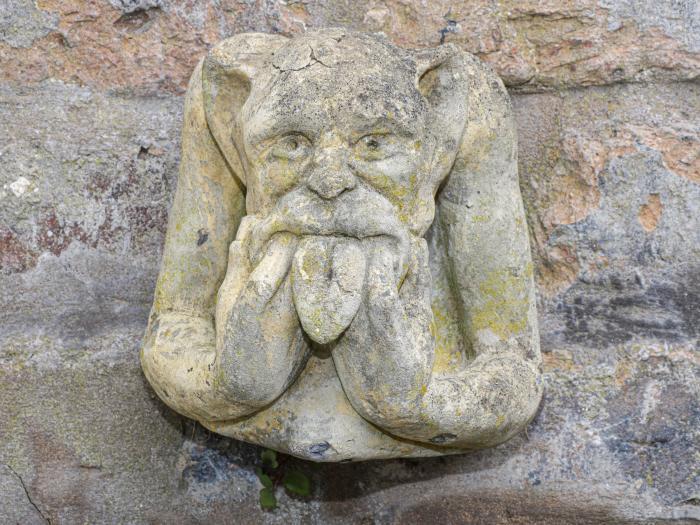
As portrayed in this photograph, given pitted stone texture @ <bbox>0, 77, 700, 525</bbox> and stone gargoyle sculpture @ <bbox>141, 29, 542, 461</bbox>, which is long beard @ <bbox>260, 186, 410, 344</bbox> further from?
pitted stone texture @ <bbox>0, 77, 700, 525</bbox>

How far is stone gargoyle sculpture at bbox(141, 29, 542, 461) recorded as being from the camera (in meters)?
1.34

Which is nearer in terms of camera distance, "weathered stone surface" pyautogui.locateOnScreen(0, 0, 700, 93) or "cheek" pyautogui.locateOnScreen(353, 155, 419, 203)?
"cheek" pyautogui.locateOnScreen(353, 155, 419, 203)

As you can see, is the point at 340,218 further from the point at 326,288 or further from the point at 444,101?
the point at 444,101

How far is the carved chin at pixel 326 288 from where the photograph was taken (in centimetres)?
131

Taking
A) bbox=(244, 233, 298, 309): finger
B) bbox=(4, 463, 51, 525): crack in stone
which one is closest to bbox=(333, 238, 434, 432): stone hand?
bbox=(244, 233, 298, 309): finger

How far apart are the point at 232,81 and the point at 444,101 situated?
30cm

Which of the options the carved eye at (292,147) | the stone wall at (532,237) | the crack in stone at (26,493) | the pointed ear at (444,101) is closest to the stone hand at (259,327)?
the carved eye at (292,147)

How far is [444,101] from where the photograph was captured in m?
1.48

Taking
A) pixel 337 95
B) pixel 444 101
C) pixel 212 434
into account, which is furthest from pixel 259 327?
pixel 212 434

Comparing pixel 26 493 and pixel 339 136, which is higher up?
pixel 339 136

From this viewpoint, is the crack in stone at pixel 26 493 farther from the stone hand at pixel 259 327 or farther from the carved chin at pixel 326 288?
the carved chin at pixel 326 288

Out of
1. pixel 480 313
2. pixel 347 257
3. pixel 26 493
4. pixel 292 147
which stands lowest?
pixel 26 493

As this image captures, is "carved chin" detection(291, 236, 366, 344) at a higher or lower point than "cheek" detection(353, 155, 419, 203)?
lower

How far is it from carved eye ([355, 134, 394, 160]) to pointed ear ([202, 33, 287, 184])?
19cm
